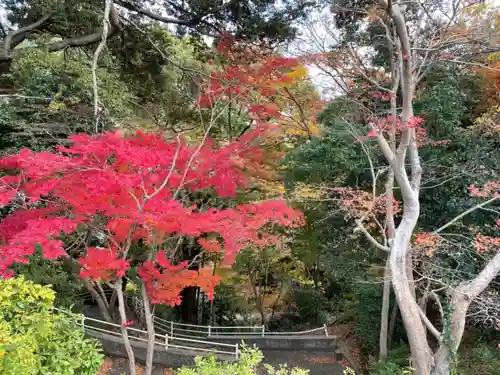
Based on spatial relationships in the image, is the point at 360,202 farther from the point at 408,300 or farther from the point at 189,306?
the point at 189,306

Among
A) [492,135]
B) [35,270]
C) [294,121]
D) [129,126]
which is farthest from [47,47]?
[492,135]

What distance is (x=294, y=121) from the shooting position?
10578mm

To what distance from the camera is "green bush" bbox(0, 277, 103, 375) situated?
281 cm

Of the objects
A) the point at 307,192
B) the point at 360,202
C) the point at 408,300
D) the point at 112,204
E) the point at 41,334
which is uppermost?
the point at 307,192

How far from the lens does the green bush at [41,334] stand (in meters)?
2.81

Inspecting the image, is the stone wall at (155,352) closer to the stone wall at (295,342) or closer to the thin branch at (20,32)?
the stone wall at (295,342)

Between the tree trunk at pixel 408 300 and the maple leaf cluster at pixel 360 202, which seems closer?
the tree trunk at pixel 408 300

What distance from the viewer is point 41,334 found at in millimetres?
2955

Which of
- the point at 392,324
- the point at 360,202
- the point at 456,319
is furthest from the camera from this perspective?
the point at 392,324

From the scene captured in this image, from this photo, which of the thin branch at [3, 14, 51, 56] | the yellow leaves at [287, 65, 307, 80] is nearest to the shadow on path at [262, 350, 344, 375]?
the yellow leaves at [287, 65, 307, 80]

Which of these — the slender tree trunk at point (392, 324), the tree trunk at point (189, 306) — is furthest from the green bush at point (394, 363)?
the tree trunk at point (189, 306)

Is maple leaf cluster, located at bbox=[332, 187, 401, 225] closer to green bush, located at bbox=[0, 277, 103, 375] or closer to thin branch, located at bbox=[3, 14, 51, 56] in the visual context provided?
green bush, located at bbox=[0, 277, 103, 375]

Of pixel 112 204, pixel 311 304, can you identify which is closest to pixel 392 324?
pixel 311 304

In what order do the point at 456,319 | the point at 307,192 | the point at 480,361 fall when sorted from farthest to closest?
the point at 307,192
the point at 480,361
the point at 456,319
